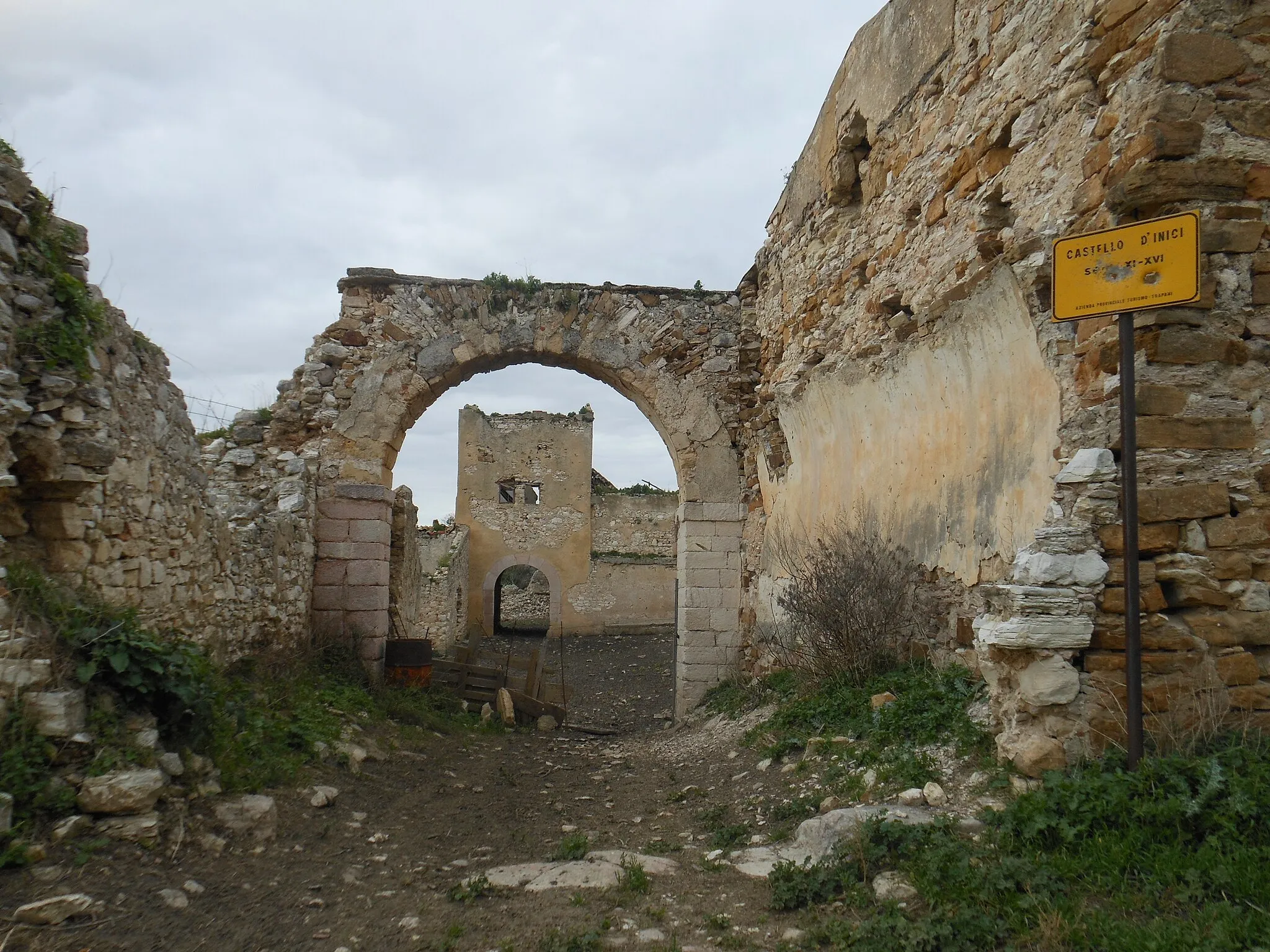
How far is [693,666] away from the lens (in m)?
8.96

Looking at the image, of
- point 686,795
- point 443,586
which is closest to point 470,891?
point 686,795

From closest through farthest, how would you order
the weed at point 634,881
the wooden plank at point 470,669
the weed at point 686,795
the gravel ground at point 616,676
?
1. the weed at point 634,881
2. the weed at point 686,795
3. the wooden plank at point 470,669
4. the gravel ground at point 616,676

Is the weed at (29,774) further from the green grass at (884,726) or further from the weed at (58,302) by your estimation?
the green grass at (884,726)

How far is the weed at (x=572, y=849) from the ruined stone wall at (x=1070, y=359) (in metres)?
1.92

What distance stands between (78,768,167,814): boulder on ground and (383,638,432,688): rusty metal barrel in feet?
16.7

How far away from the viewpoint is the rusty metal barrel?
27.2 ft

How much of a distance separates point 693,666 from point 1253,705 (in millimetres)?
6079

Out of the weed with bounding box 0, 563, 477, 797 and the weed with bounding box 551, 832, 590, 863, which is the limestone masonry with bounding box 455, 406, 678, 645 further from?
the weed with bounding box 551, 832, 590, 863

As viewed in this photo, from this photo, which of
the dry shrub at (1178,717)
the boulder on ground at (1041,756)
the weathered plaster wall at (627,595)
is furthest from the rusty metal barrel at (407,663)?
the weathered plaster wall at (627,595)

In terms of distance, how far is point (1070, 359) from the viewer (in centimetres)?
369

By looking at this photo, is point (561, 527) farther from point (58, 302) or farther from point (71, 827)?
point (71, 827)

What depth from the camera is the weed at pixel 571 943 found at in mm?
2826

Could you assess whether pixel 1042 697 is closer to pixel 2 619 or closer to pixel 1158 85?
pixel 1158 85

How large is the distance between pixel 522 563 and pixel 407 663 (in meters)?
13.0
